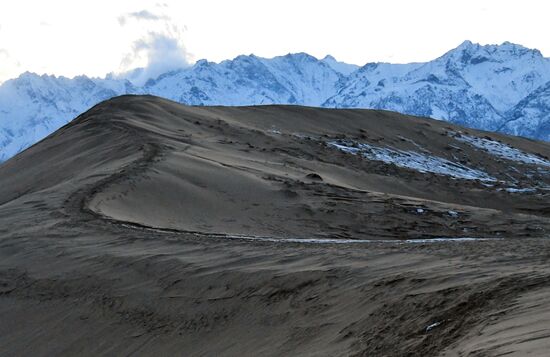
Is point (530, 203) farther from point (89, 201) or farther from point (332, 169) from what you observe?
point (89, 201)

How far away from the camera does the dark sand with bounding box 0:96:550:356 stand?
323 inches

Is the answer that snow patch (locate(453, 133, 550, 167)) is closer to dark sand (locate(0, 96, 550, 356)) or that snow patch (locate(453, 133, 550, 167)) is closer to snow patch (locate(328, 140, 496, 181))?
snow patch (locate(328, 140, 496, 181))

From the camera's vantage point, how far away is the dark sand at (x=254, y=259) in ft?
26.9

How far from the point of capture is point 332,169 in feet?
90.4

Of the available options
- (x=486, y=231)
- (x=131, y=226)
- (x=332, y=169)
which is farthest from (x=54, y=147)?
(x=486, y=231)

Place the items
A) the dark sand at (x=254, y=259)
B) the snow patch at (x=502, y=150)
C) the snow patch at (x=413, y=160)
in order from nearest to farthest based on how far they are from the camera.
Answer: the dark sand at (x=254, y=259)
the snow patch at (x=413, y=160)
the snow patch at (x=502, y=150)

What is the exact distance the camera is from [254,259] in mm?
11594

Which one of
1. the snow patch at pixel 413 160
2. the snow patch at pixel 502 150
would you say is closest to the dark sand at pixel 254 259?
the snow patch at pixel 413 160

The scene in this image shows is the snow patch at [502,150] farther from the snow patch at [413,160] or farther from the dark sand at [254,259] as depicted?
the dark sand at [254,259]

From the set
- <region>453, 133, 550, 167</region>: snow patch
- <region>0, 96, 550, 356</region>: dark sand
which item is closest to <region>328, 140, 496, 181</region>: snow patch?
<region>0, 96, 550, 356</region>: dark sand

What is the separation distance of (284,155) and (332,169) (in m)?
2.52

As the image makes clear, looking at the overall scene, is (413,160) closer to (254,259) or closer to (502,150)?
(502,150)

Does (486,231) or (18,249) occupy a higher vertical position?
(18,249)

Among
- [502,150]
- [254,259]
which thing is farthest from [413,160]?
[254,259]
